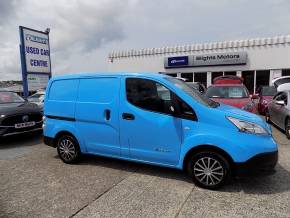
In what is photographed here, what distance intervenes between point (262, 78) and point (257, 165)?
1769 cm

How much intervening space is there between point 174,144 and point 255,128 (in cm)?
127

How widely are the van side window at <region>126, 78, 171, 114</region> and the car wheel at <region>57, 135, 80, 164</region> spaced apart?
1.66 m

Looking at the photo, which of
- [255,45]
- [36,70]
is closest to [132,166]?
[36,70]

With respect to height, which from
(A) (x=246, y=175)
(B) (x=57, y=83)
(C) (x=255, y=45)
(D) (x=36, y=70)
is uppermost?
(C) (x=255, y=45)

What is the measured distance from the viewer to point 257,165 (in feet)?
13.6

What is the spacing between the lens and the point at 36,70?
1327 centimetres

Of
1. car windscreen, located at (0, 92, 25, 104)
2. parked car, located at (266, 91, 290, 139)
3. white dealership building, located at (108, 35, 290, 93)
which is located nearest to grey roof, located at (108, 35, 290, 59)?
white dealership building, located at (108, 35, 290, 93)

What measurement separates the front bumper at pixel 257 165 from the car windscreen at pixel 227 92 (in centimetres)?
524

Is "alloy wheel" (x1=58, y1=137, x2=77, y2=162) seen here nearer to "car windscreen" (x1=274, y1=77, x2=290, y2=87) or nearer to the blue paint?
the blue paint

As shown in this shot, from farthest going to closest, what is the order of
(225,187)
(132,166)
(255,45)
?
(255,45), (132,166), (225,187)

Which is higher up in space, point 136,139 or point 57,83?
point 57,83

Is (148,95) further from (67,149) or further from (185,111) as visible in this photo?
(67,149)

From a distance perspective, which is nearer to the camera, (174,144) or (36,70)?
(174,144)

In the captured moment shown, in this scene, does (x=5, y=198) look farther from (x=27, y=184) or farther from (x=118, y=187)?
(x=118, y=187)
